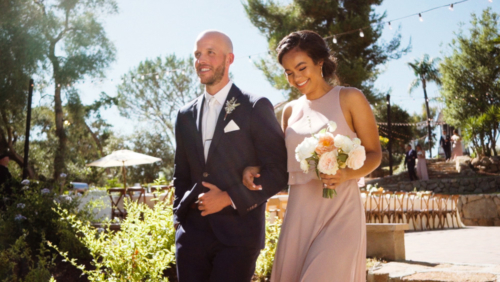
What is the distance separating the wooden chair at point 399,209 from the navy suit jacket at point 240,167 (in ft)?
29.2

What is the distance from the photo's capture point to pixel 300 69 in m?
2.86

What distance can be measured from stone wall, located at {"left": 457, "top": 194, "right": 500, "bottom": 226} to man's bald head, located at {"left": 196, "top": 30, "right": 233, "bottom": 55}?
15.2m

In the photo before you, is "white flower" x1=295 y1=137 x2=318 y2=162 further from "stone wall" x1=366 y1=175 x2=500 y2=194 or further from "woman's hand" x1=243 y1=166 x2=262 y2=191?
"stone wall" x1=366 y1=175 x2=500 y2=194

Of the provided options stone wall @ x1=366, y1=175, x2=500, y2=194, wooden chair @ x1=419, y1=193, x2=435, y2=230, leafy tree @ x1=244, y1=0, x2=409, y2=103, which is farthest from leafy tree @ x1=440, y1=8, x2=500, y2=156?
wooden chair @ x1=419, y1=193, x2=435, y2=230

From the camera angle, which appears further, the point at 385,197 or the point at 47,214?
the point at 385,197

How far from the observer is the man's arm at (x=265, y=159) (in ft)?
7.74

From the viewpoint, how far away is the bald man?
2.35 m

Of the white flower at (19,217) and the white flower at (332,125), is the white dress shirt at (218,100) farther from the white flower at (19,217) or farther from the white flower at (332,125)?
the white flower at (19,217)

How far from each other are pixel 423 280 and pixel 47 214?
5.23 meters

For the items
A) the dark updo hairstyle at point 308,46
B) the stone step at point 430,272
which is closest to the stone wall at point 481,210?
the stone step at point 430,272

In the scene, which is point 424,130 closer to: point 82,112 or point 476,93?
point 476,93

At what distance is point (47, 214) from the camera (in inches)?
273

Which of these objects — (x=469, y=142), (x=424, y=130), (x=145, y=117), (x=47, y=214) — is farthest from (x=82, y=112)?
(x=424, y=130)

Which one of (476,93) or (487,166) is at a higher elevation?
(476,93)
